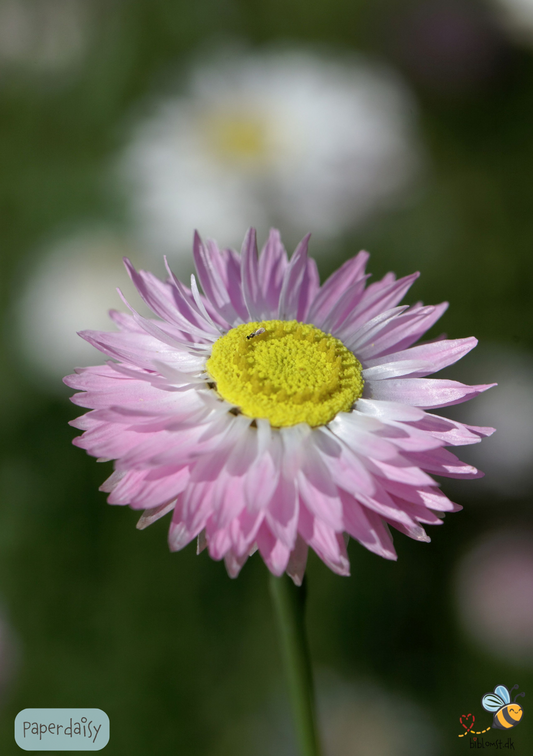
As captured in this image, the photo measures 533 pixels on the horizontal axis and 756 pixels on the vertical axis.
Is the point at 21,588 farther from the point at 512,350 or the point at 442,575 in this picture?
the point at 512,350

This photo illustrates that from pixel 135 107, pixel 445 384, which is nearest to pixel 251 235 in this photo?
pixel 445 384

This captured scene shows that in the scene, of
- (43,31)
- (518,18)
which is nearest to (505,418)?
(518,18)

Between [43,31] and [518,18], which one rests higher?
[518,18]

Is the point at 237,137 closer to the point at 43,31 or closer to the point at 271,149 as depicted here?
the point at 271,149

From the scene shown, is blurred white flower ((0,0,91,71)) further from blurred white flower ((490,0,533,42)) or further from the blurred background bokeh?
blurred white flower ((490,0,533,42))

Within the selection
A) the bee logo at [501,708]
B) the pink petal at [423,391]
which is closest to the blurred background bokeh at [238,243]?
the bee logo at [501,708]
